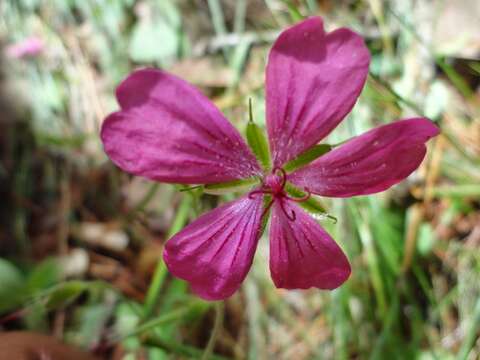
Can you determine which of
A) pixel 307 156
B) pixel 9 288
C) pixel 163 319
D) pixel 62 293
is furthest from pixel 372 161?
pixel 9 288

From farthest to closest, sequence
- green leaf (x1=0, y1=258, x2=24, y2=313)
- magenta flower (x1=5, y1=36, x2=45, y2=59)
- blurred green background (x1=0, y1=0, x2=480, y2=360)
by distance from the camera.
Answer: magenta flower (x1=5, y1=36, x2=45, y2=59)
blurred green background (x1=0, y1=0, x2=480, y2=360)
green leaf (x1=0, y1=258, x2=24, y2=313)

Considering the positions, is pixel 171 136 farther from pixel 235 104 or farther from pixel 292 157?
pixel 235 104

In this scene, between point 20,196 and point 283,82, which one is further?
point 20,196

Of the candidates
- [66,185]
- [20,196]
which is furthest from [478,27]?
[20,196]

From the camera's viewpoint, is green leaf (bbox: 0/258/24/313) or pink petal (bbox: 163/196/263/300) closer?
pink petal (bbox: 163/196/263/300)

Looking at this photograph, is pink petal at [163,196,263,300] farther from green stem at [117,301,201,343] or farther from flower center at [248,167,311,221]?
green stem at [117,301,201,343]

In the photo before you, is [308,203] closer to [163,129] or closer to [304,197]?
[304,197]

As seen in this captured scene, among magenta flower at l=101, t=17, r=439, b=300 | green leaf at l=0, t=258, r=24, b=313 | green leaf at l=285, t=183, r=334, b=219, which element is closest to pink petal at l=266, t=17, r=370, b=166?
magenta flower at l=101, t=17, r=439, b=300

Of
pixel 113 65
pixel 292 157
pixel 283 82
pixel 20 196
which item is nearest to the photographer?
pixel 283 82
